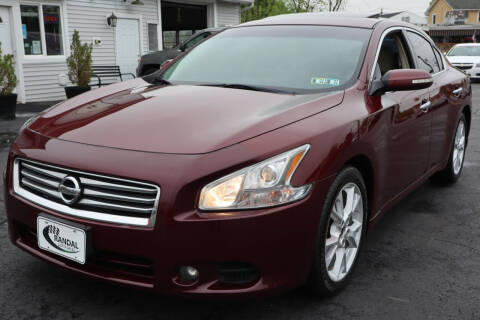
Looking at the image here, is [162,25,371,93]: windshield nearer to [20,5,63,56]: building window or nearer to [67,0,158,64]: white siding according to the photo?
[20,5,63,56]: building window

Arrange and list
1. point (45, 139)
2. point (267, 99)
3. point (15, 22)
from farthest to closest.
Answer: point (15, 22), point (267, 99), point (45, 139)

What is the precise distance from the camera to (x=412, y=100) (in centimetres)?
365

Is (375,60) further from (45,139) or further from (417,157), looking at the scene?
(45,139)

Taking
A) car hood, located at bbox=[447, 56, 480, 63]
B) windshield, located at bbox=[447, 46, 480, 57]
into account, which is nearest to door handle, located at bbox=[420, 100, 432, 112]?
car hood, located at bbox=[447, 56, 480, 63]

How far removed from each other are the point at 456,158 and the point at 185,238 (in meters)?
3.78

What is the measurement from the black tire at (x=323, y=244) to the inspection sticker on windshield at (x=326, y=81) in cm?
62

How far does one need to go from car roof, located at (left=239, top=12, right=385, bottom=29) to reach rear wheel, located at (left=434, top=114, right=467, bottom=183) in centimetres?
171

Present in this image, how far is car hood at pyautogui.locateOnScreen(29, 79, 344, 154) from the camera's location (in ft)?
8.09

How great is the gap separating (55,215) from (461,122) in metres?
4.10

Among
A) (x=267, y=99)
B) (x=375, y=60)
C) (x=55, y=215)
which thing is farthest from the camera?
(x=375, y=60)

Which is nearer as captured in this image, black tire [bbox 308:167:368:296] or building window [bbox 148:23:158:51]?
black tire [bbox 308:167:368:296]

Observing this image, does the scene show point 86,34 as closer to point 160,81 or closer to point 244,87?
point 160,81

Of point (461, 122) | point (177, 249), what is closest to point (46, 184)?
point (177, 249)

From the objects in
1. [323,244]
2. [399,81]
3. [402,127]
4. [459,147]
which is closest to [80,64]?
[459,147]
